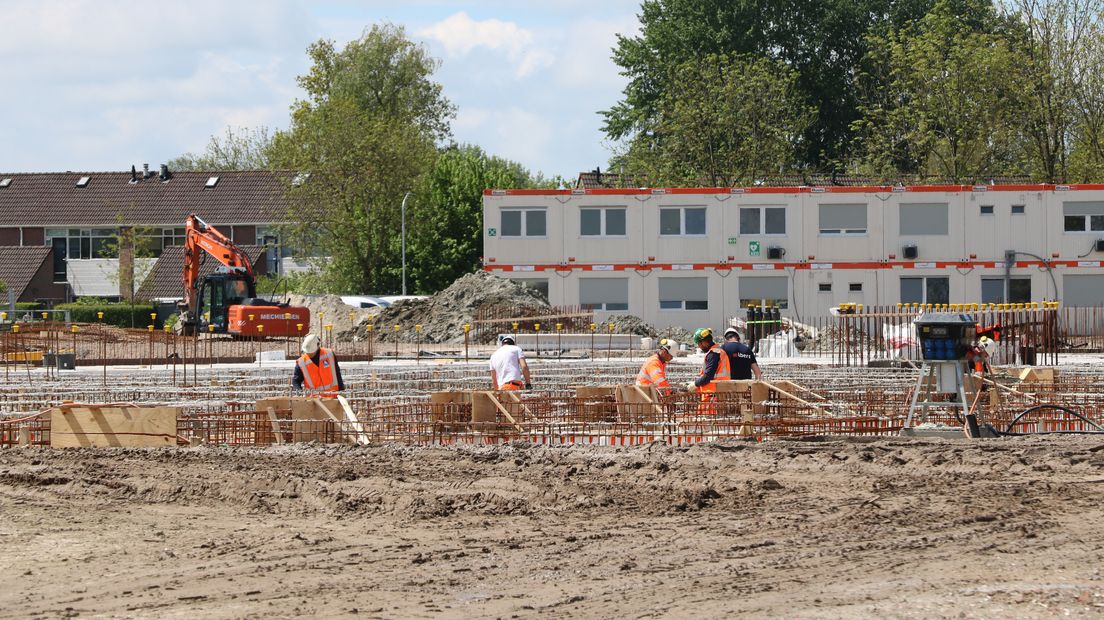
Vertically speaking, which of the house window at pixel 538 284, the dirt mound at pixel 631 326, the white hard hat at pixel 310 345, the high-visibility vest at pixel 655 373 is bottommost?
the high-visibility vest at pixel 655 373

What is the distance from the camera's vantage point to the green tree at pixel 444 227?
58750mm

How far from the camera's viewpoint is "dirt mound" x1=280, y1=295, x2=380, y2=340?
1610 inches

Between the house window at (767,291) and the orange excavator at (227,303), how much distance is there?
12.2m

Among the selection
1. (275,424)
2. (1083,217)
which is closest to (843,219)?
(1083,217)

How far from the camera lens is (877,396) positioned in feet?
57.5

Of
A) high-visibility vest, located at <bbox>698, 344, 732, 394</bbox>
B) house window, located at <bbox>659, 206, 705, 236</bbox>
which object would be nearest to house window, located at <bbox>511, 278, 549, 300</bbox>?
house window, located at <bbox>659, 206, 705, 236</bbox>

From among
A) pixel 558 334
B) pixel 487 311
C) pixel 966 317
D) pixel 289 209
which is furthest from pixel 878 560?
pixel 289 209

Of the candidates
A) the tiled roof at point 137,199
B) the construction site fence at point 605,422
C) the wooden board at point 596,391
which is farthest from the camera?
the tiled roof at point 137,199

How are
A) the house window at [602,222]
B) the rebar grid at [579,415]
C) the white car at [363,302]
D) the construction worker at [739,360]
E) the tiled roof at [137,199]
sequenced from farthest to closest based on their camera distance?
the tiled roof at [137,199] < the white car at [363,302] < the house window at [602,222] < the construction worker at [739,360] < the rebar grid at [579,415]

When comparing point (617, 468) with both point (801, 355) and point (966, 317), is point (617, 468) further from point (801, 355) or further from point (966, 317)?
point (801, 355)

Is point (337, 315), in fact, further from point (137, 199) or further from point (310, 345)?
point (137, 199)

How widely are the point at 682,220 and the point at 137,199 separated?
36.8 m

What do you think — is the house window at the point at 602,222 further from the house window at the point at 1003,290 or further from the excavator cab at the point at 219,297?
the house window at the point at 1003,290

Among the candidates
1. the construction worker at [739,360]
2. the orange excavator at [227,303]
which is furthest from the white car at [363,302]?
the construction worker at [739,360]
